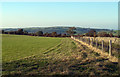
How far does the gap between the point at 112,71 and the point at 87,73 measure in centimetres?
144

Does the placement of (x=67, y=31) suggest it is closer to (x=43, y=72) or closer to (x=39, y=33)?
(x=39, y=33)

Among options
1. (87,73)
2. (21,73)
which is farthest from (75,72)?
(21,73)

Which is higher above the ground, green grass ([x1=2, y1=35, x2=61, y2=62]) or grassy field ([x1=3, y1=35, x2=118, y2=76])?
grassy field ([x1=3, y1=35, x2=118, y2=76])

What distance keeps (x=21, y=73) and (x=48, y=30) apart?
4170 inches

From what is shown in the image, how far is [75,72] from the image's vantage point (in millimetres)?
8078

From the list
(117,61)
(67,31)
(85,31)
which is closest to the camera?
(117,61)

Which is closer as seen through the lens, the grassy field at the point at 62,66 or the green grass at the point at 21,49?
the grassy field at the point at 62,66

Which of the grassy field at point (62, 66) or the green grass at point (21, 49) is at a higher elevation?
the grassy field at point (62, 66)

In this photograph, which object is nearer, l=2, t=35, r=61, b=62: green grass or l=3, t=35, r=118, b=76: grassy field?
l=3, t=35, r=118, b=76: grassy field

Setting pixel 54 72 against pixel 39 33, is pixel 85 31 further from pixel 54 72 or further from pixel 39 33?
pixel 54 72

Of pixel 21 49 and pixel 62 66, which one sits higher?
pixel 62 66

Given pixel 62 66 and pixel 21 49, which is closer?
pixel 62 66

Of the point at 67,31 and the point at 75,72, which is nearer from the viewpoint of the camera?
the point at 75,72

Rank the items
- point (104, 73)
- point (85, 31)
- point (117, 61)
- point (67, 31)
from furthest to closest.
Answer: point (67, 31) < point (85, 31) < point (117, 61) < point (104, 73)
